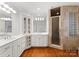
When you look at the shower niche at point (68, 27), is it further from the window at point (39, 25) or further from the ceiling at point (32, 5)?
the window at point (39, 25)

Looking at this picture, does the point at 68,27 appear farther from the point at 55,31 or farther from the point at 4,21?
the point at 4,21

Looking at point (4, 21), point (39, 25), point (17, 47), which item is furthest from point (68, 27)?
point (4, 21)

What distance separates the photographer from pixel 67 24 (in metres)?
5.40

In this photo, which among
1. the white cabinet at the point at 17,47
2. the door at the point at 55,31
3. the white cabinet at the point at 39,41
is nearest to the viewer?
the white cabinet at the point at 17,47

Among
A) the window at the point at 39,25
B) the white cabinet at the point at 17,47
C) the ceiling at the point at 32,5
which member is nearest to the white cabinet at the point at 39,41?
the window at the point at 39,25

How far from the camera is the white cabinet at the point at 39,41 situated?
6.18m

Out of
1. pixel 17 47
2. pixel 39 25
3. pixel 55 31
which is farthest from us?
pixel 39 25

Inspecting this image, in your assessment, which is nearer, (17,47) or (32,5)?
(17,47)

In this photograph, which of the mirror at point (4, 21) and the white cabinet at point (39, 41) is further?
the white cabinet at point (39, 41)

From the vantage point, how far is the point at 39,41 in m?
6.21

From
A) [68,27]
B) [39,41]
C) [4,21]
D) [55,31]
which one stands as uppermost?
[4,21]

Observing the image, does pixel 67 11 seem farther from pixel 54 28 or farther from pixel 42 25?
pixel 42 25

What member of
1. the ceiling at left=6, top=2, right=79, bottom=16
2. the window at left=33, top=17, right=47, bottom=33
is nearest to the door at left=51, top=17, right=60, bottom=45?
the ceiling at left=6, top=2, right=79, bottom=16

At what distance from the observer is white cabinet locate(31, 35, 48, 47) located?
618 centimetres
